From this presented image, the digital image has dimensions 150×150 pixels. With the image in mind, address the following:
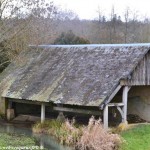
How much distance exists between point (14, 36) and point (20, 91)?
3161 mm

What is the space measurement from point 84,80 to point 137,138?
17.0 ft

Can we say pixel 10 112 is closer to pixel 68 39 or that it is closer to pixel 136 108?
pixel 136 108

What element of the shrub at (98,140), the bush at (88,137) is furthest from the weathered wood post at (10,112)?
the shrub at (98,140)

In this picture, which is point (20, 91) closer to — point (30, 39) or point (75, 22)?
point (30, 39)

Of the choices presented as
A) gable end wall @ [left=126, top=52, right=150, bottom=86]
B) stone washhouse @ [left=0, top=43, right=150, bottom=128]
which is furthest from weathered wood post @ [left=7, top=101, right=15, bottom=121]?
gable end wall @ [left=126, top=52, right=150, bottom=86]

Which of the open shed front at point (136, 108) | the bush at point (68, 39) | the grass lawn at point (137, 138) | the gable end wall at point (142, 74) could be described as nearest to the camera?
the grass lawn at point (137, 138)

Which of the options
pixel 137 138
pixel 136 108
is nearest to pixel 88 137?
pixel 137 138

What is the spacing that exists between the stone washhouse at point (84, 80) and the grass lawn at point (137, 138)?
1.43m

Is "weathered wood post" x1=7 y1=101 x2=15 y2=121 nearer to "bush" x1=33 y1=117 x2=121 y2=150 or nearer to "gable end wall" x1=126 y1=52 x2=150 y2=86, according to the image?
"bush" x1=33 y1=117 x2=121 y2=150

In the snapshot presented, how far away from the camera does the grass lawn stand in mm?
15557

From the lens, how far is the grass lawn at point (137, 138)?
15557 mm

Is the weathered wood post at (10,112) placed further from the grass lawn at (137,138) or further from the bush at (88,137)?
the grass lawn at (137,138)

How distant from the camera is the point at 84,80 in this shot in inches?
831

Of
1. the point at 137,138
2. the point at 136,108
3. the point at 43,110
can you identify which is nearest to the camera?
the point at 137,138
